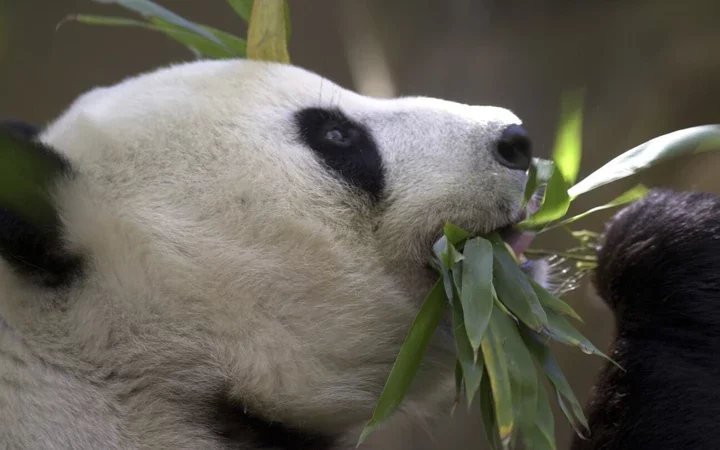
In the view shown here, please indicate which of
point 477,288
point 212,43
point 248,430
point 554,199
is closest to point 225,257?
point 248,430

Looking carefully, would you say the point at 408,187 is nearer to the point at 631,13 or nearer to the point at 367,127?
→ the point at 367,127

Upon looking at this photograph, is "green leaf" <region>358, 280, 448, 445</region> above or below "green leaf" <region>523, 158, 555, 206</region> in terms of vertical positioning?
below

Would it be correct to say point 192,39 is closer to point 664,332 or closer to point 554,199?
point 554,199

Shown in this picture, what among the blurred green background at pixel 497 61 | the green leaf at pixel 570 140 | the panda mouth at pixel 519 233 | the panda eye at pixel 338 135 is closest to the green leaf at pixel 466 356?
the panda mouth at pixel 519 233

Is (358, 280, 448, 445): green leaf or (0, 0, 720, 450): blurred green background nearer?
(358, 280, 448, 445): green leaf

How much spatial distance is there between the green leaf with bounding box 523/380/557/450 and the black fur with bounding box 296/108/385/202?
564 mm

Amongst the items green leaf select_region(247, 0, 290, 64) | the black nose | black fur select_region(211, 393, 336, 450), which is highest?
green leaf select_region(247, 0, 290, 64)

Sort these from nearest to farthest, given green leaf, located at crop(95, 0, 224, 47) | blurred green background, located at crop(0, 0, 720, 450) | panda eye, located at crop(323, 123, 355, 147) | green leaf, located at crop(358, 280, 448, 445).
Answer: green leaf, located at crop(358, 280, 448, 445)
panda eye, located at crop(323, 123, 355, 147)
green leaf, located at crop(95, 0, 224, 47)
blurred green background, located at crop(0, 0, 720, 450)

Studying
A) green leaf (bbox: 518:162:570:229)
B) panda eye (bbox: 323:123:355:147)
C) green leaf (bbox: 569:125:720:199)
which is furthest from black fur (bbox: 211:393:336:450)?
green leaf (bbox: 569:125:720:199)

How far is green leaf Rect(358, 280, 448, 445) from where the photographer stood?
1418 millimetres

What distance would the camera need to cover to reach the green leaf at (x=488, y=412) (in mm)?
1471

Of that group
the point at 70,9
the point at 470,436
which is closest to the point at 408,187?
the point at 470,436

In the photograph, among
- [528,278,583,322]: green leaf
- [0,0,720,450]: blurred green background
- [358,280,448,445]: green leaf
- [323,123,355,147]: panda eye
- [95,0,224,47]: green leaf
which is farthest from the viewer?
[0,0,720,450]: blurred green background

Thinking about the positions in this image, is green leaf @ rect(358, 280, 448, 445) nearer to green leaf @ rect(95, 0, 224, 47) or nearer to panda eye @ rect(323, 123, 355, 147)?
panda eye @ rect(323, 123, 355, 147)
